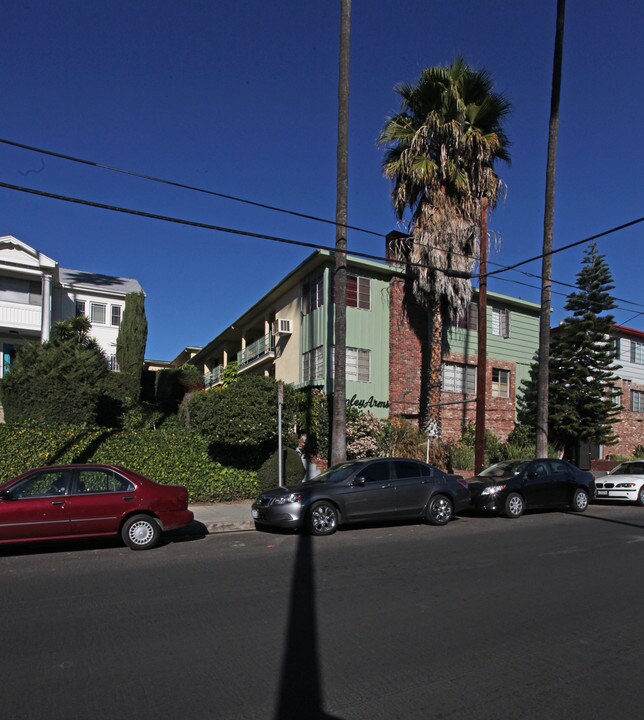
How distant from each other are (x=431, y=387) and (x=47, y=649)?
18478mm

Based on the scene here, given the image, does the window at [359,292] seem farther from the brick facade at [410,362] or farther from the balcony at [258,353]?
the balcony at [258,353]

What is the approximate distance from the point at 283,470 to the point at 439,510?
5.31 metres

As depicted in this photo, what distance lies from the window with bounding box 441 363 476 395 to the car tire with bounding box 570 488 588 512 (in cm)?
1023

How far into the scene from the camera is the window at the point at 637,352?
35.0 m

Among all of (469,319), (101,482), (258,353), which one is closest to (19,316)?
(258,353)

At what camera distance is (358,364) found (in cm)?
2300

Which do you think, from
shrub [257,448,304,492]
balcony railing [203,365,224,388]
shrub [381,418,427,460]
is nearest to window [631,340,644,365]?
shrub [381,418,427,460]

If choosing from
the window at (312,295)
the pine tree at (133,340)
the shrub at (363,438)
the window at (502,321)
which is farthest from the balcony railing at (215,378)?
the shrub at (363,438)

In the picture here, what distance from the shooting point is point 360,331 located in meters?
23.1

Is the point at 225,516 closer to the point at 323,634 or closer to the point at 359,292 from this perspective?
the point at 323,634

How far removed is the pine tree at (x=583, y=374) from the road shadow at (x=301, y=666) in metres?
22.3

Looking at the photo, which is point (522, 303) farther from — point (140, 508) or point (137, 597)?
point (137, 597)

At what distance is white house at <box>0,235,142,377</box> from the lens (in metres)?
28.3

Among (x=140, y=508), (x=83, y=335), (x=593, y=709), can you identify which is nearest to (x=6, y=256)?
(x=83, y=335)
